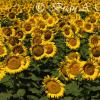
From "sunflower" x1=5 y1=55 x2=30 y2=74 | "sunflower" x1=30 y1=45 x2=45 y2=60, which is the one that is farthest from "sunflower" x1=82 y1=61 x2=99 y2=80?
"sunflower" x1=30 y1=45 x2=45 y2=60

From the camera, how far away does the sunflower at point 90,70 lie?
650 cm

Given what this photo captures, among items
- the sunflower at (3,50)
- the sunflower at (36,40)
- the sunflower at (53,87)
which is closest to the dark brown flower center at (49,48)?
the sunflower at (36,40)

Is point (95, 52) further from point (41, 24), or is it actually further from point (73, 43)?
point (41, 24)

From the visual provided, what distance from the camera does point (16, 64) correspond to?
6.83 metres

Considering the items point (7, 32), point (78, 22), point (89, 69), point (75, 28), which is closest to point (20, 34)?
point (7, 32)

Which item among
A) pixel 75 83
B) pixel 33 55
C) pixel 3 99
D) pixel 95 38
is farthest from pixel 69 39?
pixel 3 99

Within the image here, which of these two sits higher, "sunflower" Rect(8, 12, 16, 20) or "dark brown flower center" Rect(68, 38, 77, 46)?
"sunflower" Rect(8, 12, 16, 20)

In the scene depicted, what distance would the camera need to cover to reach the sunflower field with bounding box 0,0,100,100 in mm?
6629

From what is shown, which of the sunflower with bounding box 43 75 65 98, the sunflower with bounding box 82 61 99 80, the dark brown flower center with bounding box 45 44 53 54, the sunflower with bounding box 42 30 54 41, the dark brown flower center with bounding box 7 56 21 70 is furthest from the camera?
the sunflower with bounding box 42 30 54 41

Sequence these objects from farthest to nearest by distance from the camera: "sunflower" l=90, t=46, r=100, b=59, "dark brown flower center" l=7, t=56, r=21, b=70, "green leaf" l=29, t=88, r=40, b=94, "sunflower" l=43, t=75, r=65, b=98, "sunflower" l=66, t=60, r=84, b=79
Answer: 1. "sunflower" l=90, t=46, r=100, b=59
2. "green leaf" l=29, t=88, r=40, b=94
3. "dark brown flower center" l=7, t=56, r=21, b=70
4. "sunflower" l=66, t=60, r=84, b=79
5. "sunflower" l=43, t=75, r=65, b=98

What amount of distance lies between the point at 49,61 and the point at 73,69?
4.17ft

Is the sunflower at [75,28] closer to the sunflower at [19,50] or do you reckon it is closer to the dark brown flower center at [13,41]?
the dark brown flower center at [13,41]

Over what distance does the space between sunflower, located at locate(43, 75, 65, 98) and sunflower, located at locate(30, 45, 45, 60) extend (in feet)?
3.78

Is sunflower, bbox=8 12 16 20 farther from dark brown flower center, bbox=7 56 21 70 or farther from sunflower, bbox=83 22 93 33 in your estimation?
dark brown flower center, bbox=7 56 21 70
